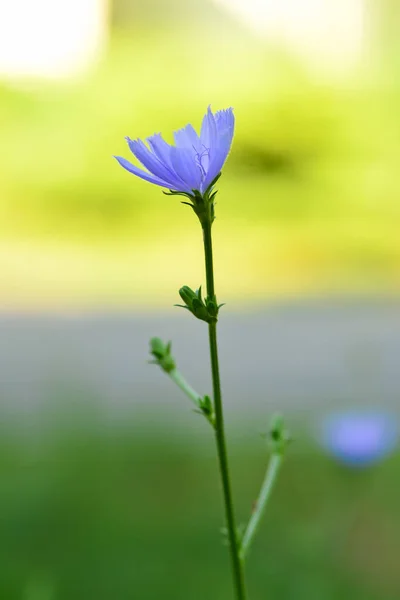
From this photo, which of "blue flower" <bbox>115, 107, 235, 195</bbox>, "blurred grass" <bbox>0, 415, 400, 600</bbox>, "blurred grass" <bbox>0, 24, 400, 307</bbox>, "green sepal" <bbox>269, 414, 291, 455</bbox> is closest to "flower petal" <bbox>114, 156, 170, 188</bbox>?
"blue flower" <bbox>115, 107, 235, 195</bbox>

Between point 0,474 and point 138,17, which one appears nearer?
point 0,474

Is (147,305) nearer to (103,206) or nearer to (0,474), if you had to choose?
(103,206)

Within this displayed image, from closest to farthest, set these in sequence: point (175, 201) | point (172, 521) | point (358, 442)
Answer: point (358, 442) < point (172, 521) < point (175, 201)

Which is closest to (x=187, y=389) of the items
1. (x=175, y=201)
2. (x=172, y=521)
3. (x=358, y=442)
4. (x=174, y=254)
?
(x=358, y=442)

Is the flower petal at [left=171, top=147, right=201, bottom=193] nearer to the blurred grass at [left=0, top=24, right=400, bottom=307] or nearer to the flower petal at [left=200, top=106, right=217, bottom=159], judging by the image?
the flower petal at [left=200, top=106, right=217, bottom=159]

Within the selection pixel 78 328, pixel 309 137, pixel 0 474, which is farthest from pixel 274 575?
pixel 309 137

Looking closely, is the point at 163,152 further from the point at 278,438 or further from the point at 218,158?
the point at 278,438

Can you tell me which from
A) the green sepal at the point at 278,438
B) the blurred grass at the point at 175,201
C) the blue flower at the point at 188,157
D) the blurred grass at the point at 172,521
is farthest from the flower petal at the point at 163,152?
the blurred grass at the point at 175,201
